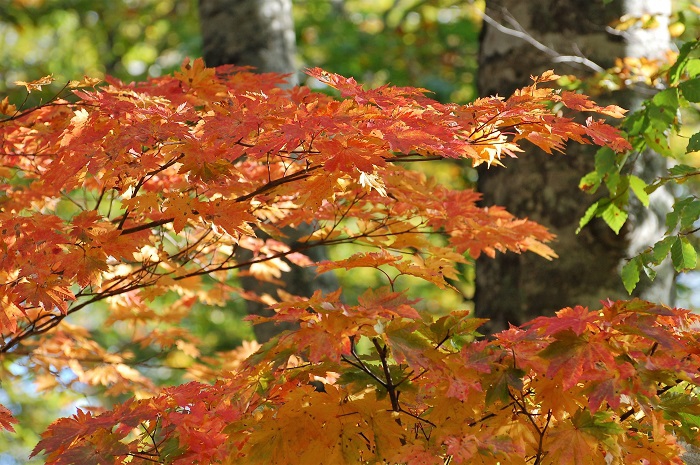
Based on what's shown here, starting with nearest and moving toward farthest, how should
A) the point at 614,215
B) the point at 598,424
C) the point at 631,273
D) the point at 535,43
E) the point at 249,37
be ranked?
the point at 598,424 → the point at 631,273 → the point at 614,215 → the point at 535,43 → the point at 249,37

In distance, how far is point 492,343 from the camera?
1681 mm

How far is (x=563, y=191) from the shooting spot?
10.4 feet

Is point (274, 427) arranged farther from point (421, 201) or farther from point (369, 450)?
point (421, 201)

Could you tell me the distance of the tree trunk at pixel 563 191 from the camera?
3066 mm

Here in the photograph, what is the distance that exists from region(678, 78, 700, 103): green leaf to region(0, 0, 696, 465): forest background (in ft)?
9.29

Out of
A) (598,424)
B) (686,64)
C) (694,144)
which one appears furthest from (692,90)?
(598,424)

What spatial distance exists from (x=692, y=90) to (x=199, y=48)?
5.03 metres

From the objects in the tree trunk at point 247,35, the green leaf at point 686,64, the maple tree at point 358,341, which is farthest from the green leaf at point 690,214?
the tree trunk at point 247,35

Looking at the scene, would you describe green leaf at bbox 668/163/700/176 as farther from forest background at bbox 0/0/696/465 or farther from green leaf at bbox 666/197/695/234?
forest background at bbox 0/0/696/465

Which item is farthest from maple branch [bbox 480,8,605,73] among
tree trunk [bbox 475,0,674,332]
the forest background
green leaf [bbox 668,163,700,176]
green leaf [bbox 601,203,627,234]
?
the forest background

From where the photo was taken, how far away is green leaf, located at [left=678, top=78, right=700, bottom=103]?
2217 millimetres

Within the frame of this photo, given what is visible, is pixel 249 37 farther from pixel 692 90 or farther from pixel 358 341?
pixel 358 341

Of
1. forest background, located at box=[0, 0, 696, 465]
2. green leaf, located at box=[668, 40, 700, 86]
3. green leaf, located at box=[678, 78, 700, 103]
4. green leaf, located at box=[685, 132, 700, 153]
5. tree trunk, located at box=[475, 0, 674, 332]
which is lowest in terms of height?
forest background, located at box=[0, 0, 696, 465]

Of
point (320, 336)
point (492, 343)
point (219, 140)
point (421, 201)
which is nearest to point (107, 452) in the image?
point (320, 336)
